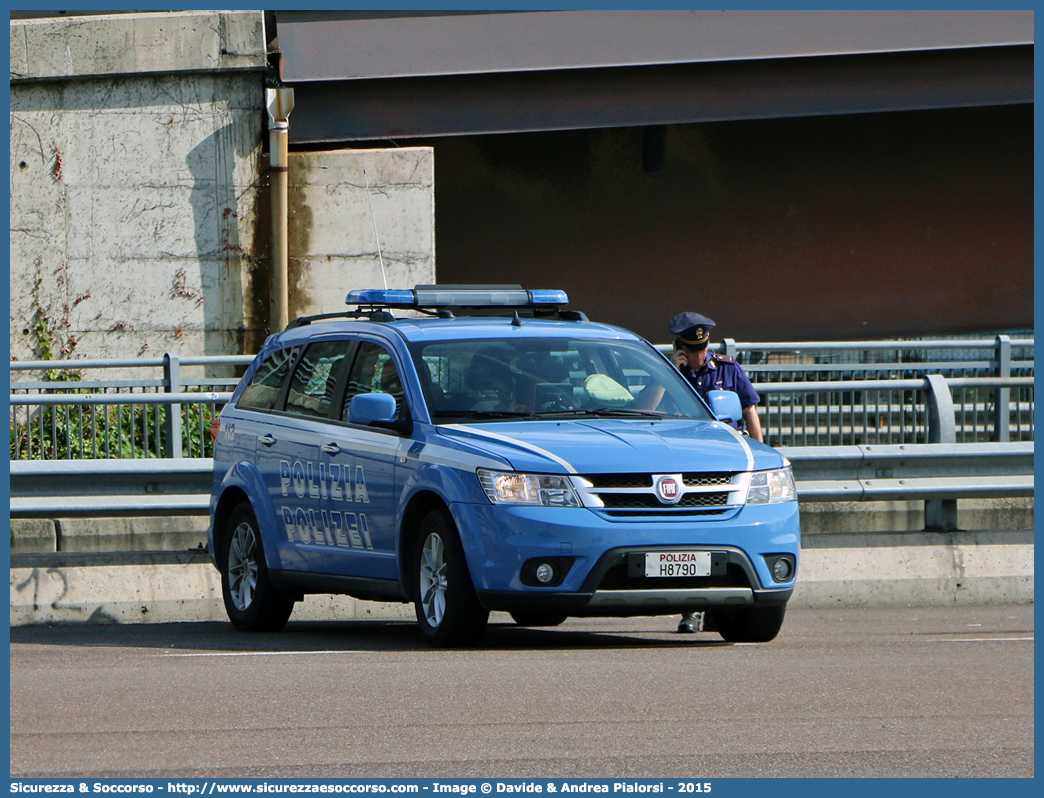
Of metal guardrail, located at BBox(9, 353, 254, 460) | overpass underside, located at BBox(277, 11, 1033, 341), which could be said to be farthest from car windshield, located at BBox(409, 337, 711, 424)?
overpass underside, located at BBox(277, 11, 1033, 341)

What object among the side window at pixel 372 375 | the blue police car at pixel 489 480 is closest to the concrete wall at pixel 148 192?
the blue police car at pixel 489 480

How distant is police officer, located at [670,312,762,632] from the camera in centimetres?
1026

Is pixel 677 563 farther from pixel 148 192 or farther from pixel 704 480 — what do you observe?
pixel 148 192

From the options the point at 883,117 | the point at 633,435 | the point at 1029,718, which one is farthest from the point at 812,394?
the point at 883,117

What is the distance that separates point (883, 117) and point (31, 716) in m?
18.0

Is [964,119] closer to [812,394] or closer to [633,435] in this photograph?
[812,394]

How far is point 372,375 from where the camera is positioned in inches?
370

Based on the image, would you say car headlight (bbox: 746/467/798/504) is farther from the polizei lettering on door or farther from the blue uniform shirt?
the polizei lettering on door

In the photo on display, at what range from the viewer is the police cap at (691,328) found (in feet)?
33.6

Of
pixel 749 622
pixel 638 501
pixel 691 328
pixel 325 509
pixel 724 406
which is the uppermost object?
pixel 691 328

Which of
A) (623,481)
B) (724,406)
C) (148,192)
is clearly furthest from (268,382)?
(148,192)

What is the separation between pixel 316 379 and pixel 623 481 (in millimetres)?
2465

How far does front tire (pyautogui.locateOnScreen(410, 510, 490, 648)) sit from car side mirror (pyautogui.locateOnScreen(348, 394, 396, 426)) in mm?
567

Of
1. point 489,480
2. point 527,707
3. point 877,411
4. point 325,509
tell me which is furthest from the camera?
point 877,411
